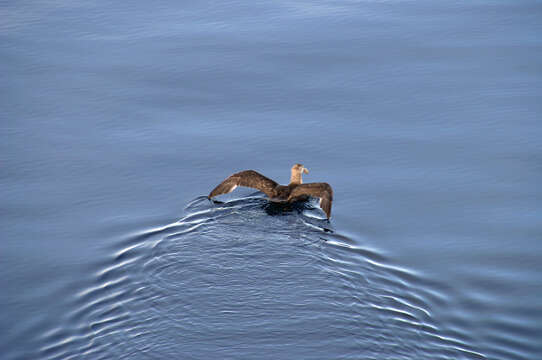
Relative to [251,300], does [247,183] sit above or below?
above

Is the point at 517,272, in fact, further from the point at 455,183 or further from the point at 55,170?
the point at 55,170

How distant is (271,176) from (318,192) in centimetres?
183

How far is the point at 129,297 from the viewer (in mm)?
14758

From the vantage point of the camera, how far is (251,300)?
47.9 ft

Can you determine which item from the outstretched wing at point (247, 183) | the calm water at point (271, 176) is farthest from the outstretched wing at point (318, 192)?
the outstretched wing at point (247, 183)

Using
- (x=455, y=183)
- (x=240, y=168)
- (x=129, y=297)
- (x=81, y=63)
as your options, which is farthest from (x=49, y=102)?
(x=455, y=183)

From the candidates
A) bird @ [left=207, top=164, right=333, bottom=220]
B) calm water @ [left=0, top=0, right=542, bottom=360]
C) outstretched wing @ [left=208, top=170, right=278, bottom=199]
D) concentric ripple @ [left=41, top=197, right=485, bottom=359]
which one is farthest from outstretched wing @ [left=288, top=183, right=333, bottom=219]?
concentric ripple @ [left=41, top=197, right=485, bottom=359]

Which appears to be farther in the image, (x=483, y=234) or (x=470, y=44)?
(x=470, y=44)

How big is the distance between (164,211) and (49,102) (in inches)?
270

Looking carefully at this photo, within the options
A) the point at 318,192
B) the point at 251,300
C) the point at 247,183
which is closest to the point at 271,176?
the point at 247,183

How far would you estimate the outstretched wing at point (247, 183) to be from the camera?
18.9 metres

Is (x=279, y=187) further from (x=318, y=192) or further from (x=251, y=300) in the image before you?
(x=251, y=300)

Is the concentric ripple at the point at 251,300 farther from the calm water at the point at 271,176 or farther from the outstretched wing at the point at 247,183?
the outstretched wing at the point at 247,183

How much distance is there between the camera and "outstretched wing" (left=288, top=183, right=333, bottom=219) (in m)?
18.2
